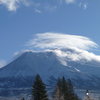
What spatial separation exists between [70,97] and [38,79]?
10.5 meters

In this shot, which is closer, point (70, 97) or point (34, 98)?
point (34, 98)

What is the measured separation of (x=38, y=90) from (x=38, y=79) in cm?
117

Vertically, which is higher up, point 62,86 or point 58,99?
point 62,86

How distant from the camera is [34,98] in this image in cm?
3353

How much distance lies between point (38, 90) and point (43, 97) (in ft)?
2.37

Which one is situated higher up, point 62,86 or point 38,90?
point 62,86

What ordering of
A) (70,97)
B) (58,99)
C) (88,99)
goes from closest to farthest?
1. (88,99)
2. (58,99)
3. (70,97)

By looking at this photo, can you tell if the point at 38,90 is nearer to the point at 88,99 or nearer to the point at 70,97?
the point at 88,99

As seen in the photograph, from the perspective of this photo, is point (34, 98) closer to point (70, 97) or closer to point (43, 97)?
point (43, 97)

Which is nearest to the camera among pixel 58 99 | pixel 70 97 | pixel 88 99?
pixel 88 99

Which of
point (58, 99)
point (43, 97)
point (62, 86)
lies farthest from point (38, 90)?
point (62, 86)

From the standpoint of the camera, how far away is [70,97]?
4334 cm

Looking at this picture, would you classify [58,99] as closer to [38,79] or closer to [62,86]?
[38,79]

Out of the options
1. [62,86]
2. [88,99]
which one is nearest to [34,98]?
[88,99]
